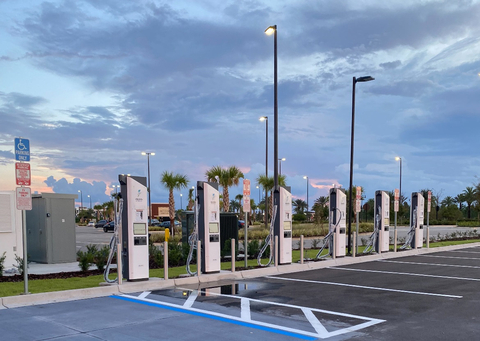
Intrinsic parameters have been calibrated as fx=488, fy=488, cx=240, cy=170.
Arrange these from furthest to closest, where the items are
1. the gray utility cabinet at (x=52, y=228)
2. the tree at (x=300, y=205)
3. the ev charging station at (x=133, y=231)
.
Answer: the tree at (x=300, y=205) < the gray utility cabinet at (x=52, y=228) < the ev charging station at (x=133, y=231)

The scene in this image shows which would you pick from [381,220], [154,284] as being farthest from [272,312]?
[381,220]

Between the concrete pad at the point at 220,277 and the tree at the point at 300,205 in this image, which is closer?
the concrete pad at the point at 220,277

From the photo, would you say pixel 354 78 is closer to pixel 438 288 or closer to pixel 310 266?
pixel 310 266

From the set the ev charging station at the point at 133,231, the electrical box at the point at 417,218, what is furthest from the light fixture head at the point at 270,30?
the electrical box at the point at 417,218

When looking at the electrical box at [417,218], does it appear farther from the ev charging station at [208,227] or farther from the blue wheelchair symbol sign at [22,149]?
the blue wheelchair symbol sign at [22,149]

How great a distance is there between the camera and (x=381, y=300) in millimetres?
10547

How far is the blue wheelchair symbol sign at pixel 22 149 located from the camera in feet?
32.9

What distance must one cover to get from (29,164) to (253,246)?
10.7 metres

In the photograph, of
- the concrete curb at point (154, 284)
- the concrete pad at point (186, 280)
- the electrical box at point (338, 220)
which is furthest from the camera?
the electrical box at point (338, 220)

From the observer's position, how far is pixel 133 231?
12.2 meters

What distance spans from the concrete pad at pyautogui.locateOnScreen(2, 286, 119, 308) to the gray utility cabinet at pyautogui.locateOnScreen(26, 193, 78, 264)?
22.8 feet

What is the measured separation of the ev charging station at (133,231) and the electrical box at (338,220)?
8.28m

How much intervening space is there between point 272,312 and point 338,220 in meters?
9.82

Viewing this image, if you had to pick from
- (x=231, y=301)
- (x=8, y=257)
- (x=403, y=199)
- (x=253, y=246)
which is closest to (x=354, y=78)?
(x=253, y=246)
